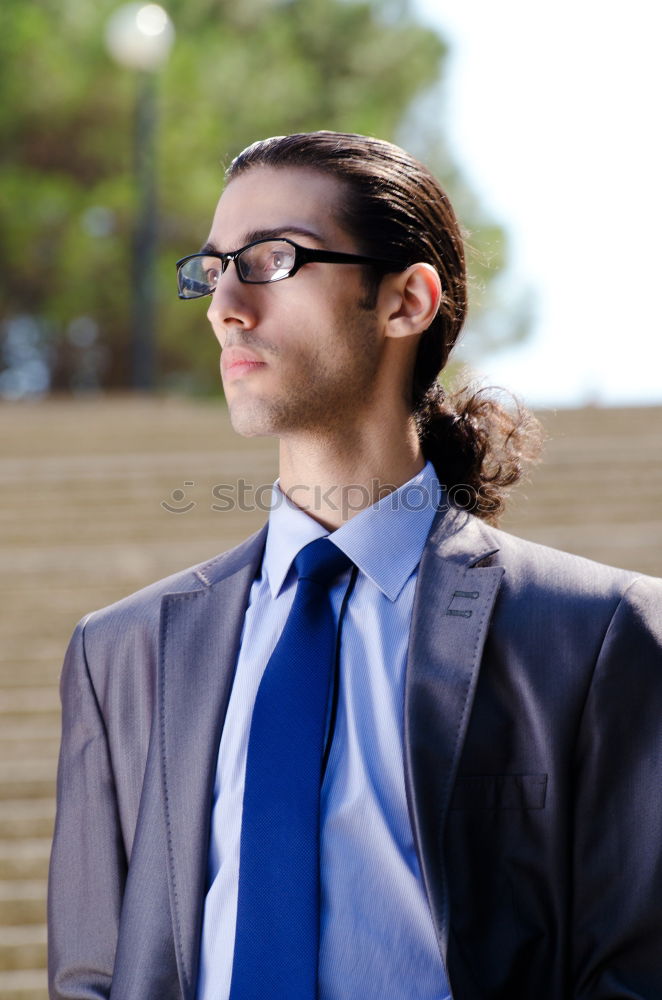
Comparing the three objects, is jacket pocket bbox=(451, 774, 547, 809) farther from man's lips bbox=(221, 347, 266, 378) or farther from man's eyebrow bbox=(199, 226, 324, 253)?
man's eyebrow bbox=(199, 226, 324, 253)

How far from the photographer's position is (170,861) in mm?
1661

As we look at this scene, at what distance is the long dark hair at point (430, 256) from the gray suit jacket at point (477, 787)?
250 mm

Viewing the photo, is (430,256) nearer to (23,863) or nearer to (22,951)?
(22,951)

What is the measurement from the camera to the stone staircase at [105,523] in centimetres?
363

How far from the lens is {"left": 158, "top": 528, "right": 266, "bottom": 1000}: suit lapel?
163 cm

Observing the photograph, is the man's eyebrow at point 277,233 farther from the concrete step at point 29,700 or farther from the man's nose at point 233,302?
the concrete step at point 29,700

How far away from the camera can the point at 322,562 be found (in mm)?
1808

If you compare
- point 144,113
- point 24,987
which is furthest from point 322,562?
point 144,113

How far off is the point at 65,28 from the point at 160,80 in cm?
190

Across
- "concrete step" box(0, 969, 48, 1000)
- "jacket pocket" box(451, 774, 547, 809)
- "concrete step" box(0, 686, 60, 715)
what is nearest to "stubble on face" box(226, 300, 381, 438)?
"jacket pocket" box(451, 774, 547, 809)

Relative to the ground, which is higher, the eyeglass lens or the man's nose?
the eyeglass lens

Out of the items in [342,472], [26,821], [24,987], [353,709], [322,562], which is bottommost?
[24,987]

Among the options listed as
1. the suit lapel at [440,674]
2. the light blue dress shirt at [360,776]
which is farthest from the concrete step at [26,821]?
the suit lapel at [440,674]

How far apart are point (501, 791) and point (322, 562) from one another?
0.42 m
